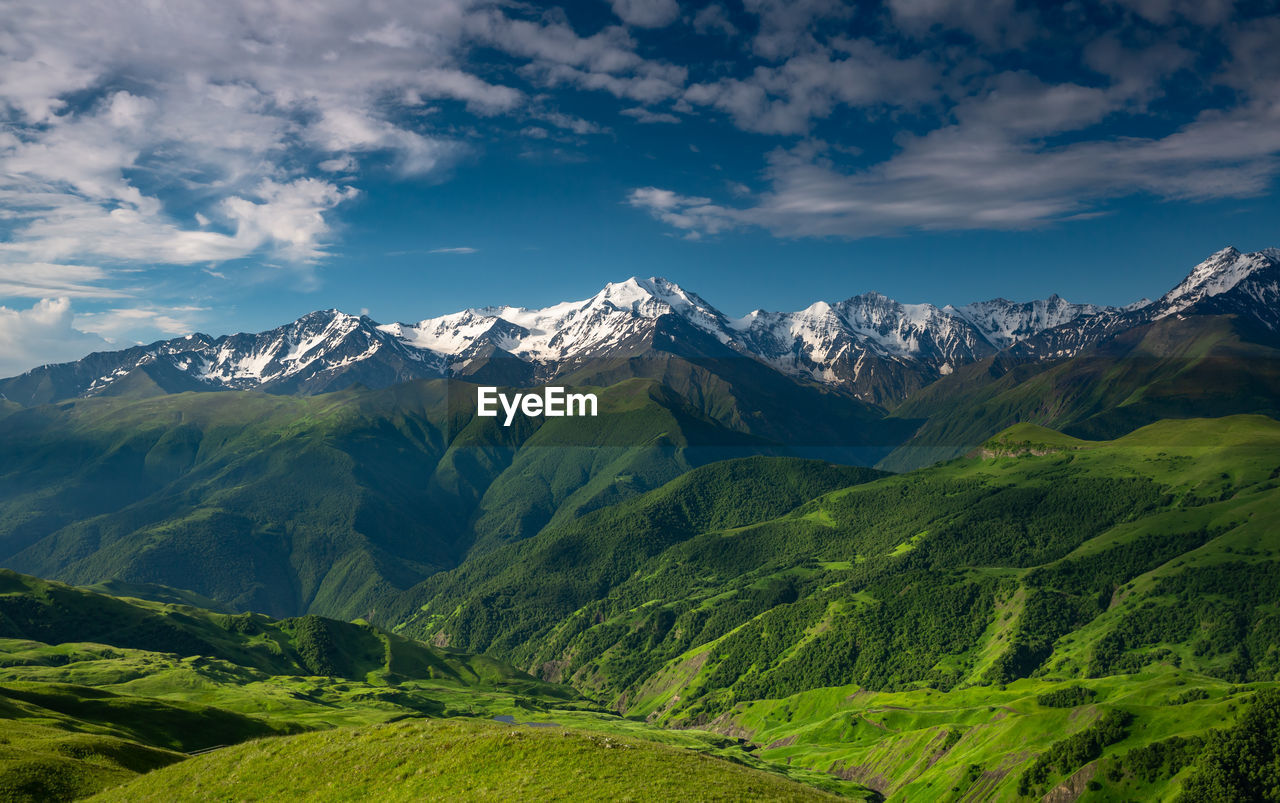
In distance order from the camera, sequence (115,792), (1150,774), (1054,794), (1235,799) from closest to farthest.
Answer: (115,792) → (1235,799) → (1150,774) → (1054,794)

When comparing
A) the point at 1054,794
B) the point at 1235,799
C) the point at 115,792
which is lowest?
the point at 1054,794

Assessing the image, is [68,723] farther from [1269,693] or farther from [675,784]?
[1269,693]

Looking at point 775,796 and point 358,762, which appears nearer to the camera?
point 775,796

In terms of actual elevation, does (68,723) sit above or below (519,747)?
below

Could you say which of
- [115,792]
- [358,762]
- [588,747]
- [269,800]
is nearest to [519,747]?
[588,747]

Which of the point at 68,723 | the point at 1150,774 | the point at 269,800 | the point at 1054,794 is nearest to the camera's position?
the point at 269,800

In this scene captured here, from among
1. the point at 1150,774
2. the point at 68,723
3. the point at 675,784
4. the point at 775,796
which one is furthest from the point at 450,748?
the point at 1150,774

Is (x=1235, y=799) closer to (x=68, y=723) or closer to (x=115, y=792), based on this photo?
(x=115, y=792)
